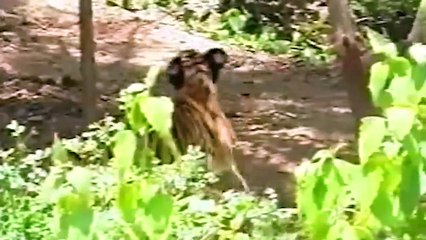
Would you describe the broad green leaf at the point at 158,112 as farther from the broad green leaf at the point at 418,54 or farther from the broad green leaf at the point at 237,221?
the broad green leaf at the point at 237,221

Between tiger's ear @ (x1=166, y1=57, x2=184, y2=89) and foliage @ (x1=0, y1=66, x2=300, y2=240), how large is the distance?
0.85 meters

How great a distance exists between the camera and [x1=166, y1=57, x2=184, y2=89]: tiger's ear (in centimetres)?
508

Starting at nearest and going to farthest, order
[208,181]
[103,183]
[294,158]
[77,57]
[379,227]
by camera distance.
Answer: [379,227] < [103,183] < [208,181] < [294,158] < [77,57]

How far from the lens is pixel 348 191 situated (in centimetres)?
170

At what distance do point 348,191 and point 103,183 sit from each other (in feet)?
5.18

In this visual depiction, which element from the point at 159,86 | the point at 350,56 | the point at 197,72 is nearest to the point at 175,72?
the point at 197,72

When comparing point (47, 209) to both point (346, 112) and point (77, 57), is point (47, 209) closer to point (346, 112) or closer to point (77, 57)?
point (346, 112)

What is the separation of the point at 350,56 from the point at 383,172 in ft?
10.1

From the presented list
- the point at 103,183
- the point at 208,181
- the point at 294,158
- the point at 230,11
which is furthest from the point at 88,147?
the point at 230,11

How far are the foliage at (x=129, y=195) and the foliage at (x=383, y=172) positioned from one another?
24cm

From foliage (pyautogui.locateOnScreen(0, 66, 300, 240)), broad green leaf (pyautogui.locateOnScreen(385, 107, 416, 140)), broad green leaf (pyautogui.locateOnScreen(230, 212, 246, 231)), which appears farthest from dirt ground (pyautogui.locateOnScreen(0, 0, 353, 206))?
broad green leaf (pyautogui.locateOnScreen(385, 107, 416, 140))

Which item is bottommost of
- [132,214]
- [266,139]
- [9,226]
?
[266,139]

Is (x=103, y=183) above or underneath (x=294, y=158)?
above

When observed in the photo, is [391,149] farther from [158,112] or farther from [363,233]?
[158,112]
